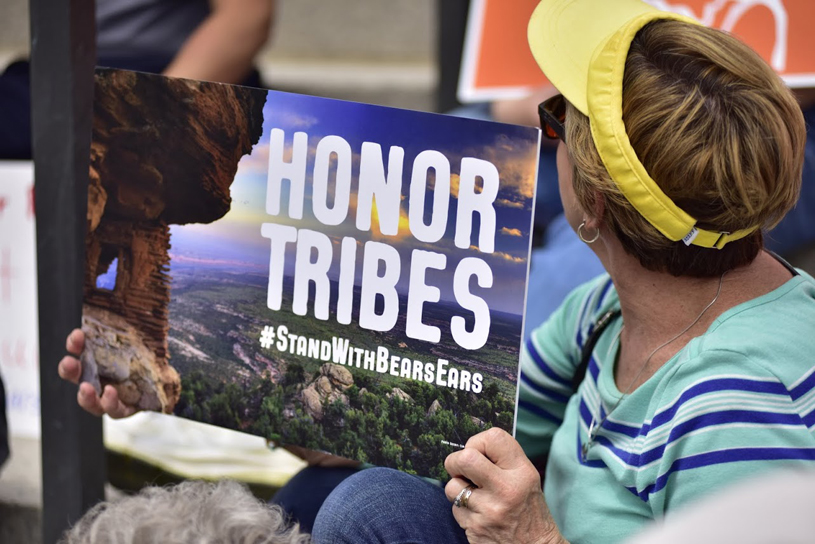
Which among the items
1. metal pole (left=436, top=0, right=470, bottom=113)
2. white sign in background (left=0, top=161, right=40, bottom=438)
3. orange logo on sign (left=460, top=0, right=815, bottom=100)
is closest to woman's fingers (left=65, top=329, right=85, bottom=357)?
white sign in background (left=0, top=161, right=40, bottom=438)

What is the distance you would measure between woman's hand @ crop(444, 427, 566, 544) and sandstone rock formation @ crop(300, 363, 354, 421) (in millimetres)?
186

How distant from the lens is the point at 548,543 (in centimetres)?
113

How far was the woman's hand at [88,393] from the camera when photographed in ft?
4.54

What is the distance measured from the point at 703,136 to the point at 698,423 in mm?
328

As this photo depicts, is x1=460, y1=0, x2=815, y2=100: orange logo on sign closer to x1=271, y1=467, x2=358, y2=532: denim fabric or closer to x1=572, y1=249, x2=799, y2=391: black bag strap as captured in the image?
x1=572, y1=249, x2=799, y2=391: black bag strap

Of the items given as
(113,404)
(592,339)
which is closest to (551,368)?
(592,339)

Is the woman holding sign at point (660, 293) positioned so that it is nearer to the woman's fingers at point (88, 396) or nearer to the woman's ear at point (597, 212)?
the woman's ear at point (597, 212)

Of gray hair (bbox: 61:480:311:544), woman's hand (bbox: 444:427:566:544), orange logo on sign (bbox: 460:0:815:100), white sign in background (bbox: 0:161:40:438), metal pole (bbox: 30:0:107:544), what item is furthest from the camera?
white sign in background (bbox: 0:161:40:438)

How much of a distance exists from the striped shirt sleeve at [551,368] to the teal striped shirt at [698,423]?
0.14 metres

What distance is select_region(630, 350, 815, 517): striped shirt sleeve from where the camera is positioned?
40.5 inches

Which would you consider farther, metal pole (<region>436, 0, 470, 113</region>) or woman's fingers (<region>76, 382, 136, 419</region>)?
metal pole (<region>436, 0, 470, 113</region>)

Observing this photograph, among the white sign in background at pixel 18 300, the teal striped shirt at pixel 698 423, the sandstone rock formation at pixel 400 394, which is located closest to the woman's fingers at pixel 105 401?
the sandstone rock formation at pixel 400 394

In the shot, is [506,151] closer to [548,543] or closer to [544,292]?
[548,543]

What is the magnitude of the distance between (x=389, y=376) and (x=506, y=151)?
33 cm
